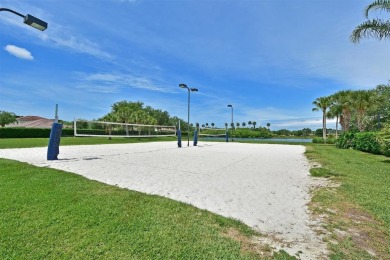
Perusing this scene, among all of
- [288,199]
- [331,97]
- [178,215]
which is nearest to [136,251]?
[178,215]

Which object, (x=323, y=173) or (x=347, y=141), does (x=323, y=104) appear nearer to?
(x=347, y=141)

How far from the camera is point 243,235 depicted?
2484 mm

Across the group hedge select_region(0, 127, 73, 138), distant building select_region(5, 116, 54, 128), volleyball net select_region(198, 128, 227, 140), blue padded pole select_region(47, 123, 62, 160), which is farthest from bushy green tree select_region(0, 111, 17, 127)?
blue padded pole select_region(47, 123, 62, 160)

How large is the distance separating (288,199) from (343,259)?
1795mm

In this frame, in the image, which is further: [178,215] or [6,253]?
[178,215]

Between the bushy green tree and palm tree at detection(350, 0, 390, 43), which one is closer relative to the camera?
palm tree at detection(350, 0, 390, 43)

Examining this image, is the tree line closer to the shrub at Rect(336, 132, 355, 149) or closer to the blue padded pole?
the shrub at Rect(336, 132, 355, 149)

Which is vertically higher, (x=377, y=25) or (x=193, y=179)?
(x=377, y=25)

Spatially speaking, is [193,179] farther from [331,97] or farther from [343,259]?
[331,97]

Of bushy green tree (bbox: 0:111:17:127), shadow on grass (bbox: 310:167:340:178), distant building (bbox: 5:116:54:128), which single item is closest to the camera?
shadow on grass (bbox: 310:167:340:178)

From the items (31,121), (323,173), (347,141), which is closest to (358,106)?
(347,141)

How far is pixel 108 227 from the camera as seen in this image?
2.51 m

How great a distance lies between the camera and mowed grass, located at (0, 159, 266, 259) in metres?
2.09

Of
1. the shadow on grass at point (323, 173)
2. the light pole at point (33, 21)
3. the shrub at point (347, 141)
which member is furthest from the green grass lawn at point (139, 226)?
the shrub at point (347, 141)
